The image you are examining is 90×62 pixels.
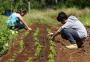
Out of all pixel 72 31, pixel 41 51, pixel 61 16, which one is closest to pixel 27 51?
pixel 41 51

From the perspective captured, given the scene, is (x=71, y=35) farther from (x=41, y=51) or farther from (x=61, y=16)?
(x=41, y=51)

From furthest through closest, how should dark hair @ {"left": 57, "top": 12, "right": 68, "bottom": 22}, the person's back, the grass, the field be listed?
the grass
the person's back
dark hair @ {"left": 57, "top": 12, "right": 68, "bottom": 22}
the field

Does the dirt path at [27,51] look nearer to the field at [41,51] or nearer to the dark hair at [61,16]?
the field at [41,51]

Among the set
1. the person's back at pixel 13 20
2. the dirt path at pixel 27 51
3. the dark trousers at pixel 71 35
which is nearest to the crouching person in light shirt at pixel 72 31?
the dark trousers at pixel 71 35

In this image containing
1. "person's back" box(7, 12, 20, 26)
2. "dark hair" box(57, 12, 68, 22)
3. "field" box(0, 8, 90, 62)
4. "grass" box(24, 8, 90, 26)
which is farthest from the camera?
"grass" box(24, 8, 90, 26)

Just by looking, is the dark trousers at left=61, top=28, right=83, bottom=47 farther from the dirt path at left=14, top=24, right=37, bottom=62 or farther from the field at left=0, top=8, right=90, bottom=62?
the dirt path at left=14, top=24, right=37, bottom=62

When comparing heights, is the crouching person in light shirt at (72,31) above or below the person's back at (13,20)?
above

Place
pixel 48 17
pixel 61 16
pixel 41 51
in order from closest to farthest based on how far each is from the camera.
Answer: pixel 41 51
pixel 61 16
pixel 48 17

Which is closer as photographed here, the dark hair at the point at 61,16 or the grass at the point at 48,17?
the dark hair at the point at 61,16

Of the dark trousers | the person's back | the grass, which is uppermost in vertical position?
the dark trousers

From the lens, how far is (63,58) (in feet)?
30.3

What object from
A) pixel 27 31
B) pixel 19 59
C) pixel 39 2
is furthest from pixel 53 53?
pixel 39 2

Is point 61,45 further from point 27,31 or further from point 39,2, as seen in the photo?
point 39,2

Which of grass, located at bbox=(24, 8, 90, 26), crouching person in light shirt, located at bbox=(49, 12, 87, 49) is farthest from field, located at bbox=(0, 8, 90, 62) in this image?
grass, located at bbox=(24, 8, 90, 26)
